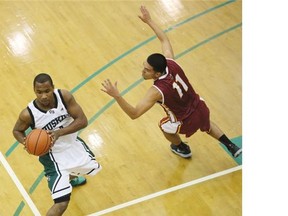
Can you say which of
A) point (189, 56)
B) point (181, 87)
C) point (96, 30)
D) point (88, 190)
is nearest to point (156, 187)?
point (88, 190)

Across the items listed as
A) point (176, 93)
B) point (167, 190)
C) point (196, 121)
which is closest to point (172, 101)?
point (176, 93)

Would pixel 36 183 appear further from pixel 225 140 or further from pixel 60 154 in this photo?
pixel 225 140

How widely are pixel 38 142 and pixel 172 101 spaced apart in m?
1.46

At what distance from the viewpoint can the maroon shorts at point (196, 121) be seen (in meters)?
5.30

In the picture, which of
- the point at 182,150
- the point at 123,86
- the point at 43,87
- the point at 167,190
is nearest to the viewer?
the point at 43,87

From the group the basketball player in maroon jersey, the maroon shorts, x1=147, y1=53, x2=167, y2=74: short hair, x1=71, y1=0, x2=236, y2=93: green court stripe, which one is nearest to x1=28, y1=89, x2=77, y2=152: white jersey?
the basketball player in maroon jersey

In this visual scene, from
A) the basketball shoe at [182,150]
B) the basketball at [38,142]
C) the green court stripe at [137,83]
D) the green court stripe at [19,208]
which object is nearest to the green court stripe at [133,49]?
the green court stripe at [137,83]

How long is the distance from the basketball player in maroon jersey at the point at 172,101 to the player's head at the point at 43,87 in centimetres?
53

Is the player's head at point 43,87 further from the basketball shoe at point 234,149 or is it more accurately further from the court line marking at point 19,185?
the basketball shoe at point 234,149

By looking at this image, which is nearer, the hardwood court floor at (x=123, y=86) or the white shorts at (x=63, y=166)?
the white shorts at (x=63, y=166)

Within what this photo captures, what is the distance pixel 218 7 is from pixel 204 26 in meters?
0.59

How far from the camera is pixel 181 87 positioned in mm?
5055

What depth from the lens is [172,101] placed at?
5.07m

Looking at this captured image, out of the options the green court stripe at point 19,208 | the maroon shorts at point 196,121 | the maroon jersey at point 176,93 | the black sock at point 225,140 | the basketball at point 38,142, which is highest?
the basketball at point 38,142
